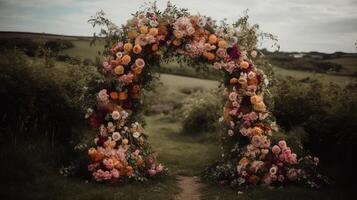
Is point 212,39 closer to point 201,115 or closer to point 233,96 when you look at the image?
point 233,96

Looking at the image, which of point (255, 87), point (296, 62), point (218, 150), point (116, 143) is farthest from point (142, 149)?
point (296, 62)

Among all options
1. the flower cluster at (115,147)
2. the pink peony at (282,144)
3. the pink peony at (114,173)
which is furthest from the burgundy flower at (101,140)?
the pink peony at (282,144)

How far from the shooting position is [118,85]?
10055 millimetres

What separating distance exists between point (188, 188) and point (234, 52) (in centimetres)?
383

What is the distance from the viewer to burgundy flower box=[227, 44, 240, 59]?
1038 centimetres

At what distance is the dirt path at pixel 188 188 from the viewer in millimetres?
9102

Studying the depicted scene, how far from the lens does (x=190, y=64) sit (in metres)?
11.0

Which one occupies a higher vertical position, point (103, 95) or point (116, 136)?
point (103, 95)

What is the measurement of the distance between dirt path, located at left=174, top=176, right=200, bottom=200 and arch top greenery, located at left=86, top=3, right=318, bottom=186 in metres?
0.49

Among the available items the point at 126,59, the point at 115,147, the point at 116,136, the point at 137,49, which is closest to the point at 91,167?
the point at 115,147

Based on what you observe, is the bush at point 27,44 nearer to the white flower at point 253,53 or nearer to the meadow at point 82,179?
the meadow at point 82,179

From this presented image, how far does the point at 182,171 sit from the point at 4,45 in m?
6.56

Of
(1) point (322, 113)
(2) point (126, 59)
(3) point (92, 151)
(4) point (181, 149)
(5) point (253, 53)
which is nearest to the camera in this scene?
(3) point (92, 151)

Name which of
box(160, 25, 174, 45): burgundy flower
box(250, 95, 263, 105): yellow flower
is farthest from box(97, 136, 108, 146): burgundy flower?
box(250, 95, 263, 105): yellow flower
